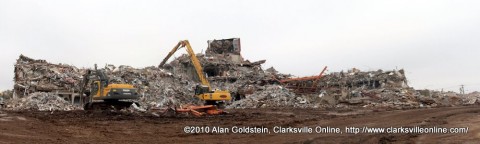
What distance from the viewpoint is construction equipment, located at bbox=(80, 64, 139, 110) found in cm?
1606

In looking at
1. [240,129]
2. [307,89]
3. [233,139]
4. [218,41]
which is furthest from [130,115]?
[218,41]

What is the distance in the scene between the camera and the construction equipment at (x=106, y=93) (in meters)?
16.1

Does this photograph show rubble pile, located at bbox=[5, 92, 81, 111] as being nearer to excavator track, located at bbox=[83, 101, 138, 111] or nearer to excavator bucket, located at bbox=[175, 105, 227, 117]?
excavator track, located at bbox=[83, 101, 138, 111]

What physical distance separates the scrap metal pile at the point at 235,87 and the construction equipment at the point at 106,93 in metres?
3.65

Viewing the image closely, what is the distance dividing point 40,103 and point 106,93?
6048 mm

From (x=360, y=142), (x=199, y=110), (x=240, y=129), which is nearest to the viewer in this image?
(x=360, y=142)

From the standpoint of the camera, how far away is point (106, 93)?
16078 millimetres

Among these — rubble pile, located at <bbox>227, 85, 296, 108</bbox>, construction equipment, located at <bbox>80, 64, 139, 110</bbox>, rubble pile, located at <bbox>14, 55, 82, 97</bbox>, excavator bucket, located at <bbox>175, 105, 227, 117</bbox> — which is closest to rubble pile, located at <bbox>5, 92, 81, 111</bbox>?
rubble pile, located at <bbox>14, 55, 82, 97</bbox>

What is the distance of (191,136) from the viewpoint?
952 cm

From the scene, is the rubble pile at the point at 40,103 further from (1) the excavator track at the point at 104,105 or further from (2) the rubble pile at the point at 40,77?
(1) the excavator track at the point at 104,105

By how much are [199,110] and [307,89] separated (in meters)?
15.2

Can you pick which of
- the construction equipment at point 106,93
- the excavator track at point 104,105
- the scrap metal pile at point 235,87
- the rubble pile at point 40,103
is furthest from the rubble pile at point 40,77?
the excavator track at point 104,105

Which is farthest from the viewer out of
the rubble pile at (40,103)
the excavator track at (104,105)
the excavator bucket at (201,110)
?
the rubble pile at (40,103)

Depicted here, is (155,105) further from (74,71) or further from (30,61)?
(30,61)
